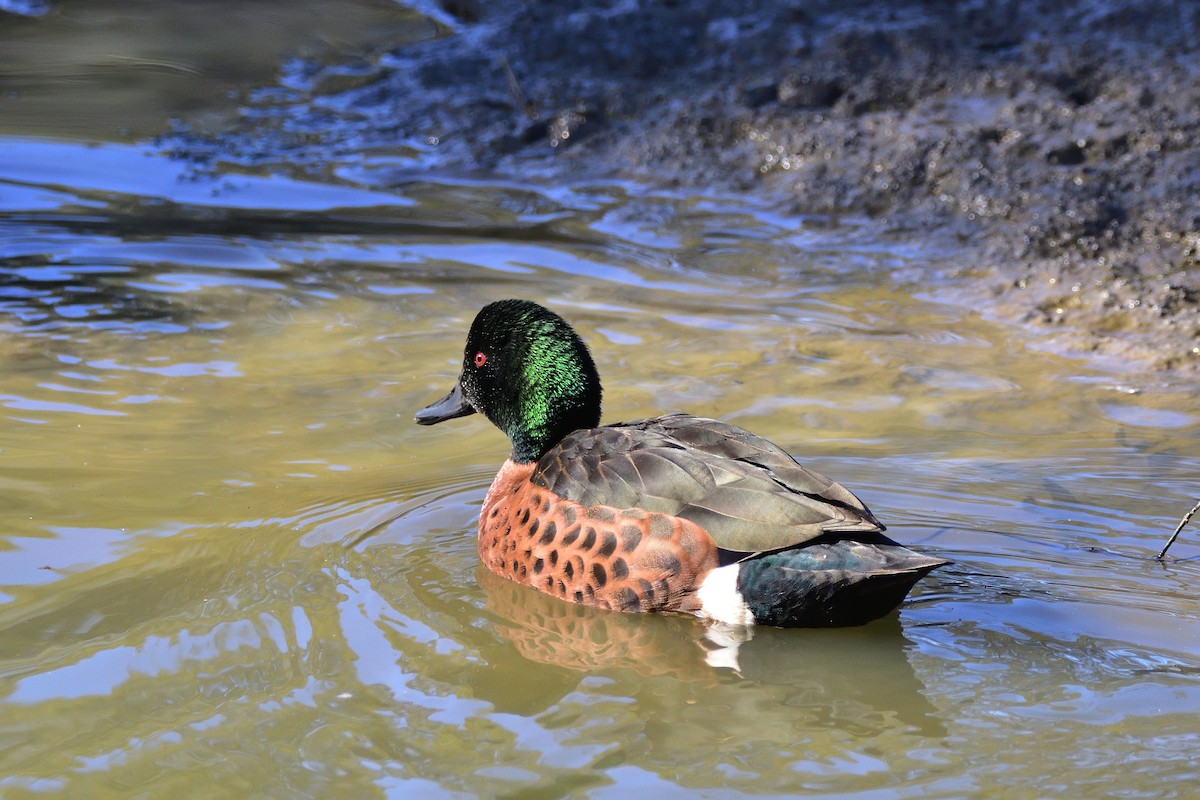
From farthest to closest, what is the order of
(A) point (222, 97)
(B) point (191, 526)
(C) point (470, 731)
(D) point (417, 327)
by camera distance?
(A) point (222, 97) < (D) point (417, 327) < (B) point (191, 526) < (C) point (470, 731)

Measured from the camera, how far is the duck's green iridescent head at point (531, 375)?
16.9 ft

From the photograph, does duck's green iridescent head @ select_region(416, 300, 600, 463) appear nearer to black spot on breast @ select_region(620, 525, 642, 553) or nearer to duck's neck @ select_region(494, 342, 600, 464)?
duck's neck @ select_region(494, 342, 600, 464)

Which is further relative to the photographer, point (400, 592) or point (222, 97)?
point (222, 97)

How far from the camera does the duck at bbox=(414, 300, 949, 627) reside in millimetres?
4223

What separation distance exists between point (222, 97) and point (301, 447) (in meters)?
5.55

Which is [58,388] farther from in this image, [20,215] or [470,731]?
[470,731]

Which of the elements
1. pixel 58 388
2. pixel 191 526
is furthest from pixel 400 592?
pixel 58 388

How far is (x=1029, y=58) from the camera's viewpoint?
9.57 meters

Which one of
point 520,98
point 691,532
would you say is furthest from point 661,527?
point 520,98

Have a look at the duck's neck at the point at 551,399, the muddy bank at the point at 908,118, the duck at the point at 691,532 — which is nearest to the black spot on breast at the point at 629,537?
the duck at the point at 691,532

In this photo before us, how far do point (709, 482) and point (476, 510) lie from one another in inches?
48.6

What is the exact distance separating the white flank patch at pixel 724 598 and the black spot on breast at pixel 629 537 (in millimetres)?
248

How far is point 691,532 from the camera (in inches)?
172

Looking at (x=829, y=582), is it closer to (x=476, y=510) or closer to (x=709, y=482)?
(x=709, y=482)
